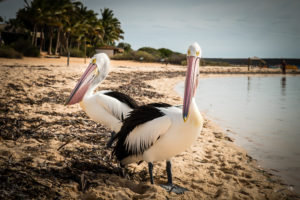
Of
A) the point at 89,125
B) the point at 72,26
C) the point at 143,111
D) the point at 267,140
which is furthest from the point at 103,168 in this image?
the point at 72,26

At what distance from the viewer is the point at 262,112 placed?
26.4 ft

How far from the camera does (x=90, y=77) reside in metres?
3.79

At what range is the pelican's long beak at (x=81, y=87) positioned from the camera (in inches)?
136

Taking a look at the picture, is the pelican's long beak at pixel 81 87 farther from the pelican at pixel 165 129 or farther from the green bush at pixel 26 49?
the green bush at pixel 26 49

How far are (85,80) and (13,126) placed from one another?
1322 millimetres

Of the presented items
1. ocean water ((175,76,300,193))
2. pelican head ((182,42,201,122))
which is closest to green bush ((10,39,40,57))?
ocean water ((175,76,300,193))

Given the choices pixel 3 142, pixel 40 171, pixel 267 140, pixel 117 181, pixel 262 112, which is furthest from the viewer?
pixel 262 112

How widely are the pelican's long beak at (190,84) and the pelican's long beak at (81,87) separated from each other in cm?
188

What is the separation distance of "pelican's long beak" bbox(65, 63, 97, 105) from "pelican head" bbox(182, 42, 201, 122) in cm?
188

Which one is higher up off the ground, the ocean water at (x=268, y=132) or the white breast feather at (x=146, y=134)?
the white breast feather at (x=146, y=134)

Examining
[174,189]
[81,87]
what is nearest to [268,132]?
[174,189]

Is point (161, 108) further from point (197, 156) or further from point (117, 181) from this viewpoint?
point (197, 156)

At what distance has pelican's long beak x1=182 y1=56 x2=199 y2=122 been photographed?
83.1 inches

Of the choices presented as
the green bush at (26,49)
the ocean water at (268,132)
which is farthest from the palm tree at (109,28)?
the ocean water at (268,132)
